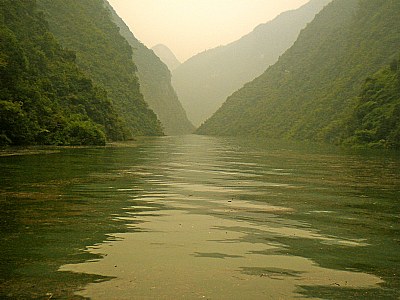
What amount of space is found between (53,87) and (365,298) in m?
61.1

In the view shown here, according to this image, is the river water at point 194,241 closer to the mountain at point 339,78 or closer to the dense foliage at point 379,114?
the dense foliage at point 379,114

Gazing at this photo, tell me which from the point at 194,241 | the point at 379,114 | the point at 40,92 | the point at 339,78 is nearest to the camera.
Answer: the point at 194,241

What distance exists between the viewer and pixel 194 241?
401 inches

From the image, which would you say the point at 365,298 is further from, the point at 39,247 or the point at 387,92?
the point at 387,92

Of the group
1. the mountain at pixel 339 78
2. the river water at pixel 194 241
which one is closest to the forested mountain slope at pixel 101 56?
the mountain at pixel 339 78

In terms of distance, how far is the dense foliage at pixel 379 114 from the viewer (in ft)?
247

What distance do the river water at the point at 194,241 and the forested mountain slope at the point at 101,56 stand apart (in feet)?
301

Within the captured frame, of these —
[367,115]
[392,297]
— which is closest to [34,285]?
[392,297]

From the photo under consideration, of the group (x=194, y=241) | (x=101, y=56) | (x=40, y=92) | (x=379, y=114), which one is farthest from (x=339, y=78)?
(x=194, y=241)

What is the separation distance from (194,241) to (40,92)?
4830cm

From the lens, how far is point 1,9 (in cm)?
6181

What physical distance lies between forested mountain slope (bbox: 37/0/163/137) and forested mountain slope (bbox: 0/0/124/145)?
32.3 m

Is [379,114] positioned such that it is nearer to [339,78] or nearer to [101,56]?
[101,56]

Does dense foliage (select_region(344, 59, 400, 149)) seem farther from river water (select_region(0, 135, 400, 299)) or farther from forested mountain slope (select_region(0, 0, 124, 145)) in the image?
river water (select_region(0, 135, 400, 299))
